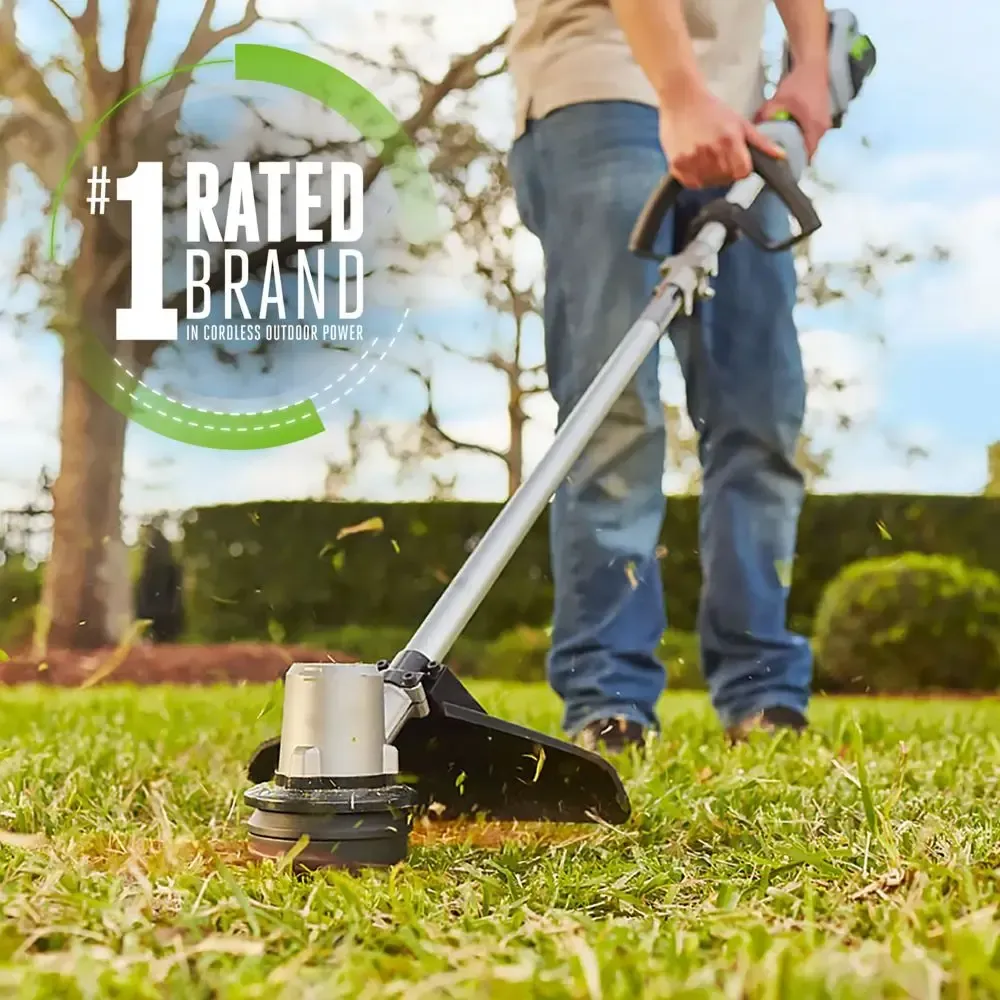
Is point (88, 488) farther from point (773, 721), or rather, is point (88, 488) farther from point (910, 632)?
point (910, 632)

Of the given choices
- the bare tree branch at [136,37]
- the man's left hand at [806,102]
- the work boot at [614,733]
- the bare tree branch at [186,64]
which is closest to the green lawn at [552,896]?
the work boot at [614,733]

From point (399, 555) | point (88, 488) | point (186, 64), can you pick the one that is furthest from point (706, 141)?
point (399, 555)

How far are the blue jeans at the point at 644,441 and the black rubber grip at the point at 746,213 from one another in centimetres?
16

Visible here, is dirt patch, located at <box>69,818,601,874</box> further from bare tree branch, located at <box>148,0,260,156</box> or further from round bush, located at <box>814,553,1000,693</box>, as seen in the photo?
round bush, located at <box>814,553,1000,693</box>

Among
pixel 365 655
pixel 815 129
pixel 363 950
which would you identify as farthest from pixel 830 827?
pixel 365 655

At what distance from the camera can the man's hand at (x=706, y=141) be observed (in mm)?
2002

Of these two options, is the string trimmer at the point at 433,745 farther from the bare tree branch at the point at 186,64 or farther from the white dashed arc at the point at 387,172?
the bare tree branch at the point at 186,64

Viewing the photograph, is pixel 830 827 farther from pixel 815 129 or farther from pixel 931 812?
pixel 815 129

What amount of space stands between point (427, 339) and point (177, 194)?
0.72 metres

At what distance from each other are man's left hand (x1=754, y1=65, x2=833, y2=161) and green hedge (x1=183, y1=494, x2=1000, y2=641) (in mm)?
1689

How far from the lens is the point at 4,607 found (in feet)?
12.4

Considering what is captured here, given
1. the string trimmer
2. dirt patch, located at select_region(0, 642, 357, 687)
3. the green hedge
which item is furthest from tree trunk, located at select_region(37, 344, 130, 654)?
the string trimmer

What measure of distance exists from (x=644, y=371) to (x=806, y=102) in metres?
0.56

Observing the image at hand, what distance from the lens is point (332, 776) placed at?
110 cm
